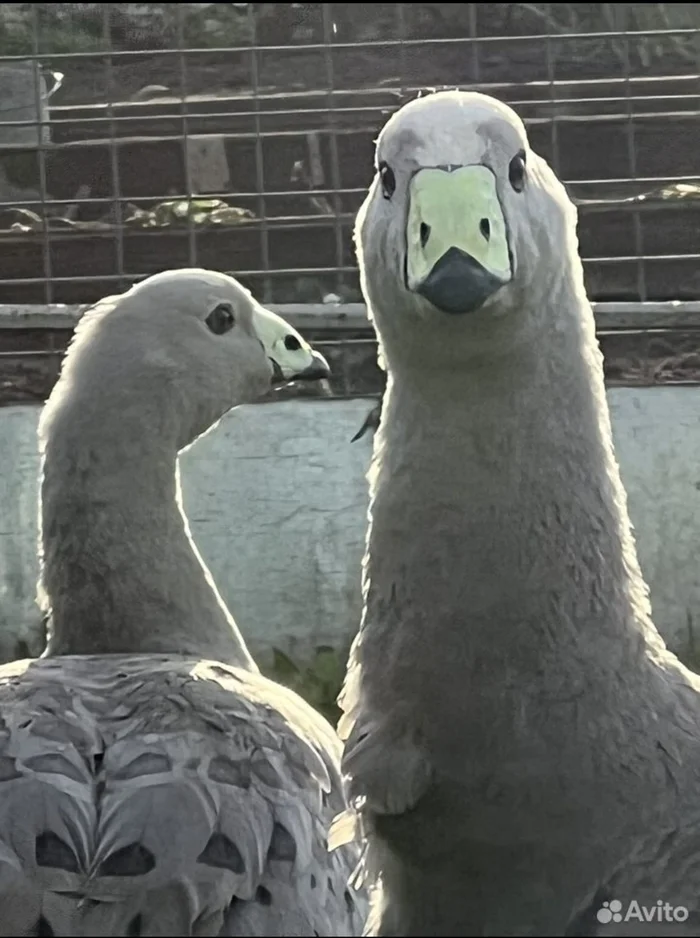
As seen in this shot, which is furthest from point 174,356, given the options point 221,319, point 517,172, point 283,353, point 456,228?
point 456,228

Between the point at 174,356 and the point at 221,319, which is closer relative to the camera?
the point at 174,356

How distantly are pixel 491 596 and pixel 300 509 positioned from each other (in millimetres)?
3350

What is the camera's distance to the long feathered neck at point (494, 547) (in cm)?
217

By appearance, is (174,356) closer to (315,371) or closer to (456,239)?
(315,371)

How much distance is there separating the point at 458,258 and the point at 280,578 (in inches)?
142

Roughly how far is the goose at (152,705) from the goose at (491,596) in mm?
266

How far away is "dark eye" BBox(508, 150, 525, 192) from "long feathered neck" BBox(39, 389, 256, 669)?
1.49 m

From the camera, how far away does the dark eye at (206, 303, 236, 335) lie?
3.66 metres

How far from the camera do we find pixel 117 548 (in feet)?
11.3

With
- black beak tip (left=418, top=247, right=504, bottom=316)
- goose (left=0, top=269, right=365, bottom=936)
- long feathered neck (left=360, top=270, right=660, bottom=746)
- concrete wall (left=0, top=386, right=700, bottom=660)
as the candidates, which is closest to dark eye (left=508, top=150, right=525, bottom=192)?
long feathered neck (left=360, top=270, right=660, bottom=746)

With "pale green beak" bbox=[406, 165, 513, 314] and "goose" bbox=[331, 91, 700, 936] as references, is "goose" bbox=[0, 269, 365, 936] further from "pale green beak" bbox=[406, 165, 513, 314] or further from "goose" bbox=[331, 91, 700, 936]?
"pale green beak" bbox=[406, 165, 513, 314]

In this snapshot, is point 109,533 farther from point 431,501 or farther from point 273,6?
point 273,6

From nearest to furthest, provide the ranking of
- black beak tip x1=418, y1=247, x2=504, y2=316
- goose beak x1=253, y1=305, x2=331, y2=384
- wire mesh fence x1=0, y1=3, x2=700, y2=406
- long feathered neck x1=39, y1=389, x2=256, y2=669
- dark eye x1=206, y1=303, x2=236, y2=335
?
black beak tip x1=418, y1=247, x2=504, y2=316 → long feathered neck x1=39, y1=389, x2=256, y2=669 → dark eye x1=206, y1=303, x2=236, y2=335 → goose beak x1=253, y1=305, x2=331, y2=384 → wire mesh fence x1=0, y1=3, x2=700, y2=406

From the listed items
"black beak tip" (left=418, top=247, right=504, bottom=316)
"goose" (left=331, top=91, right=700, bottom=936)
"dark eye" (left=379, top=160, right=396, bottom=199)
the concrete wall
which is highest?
"dark eye" (left=379, top=160, right=396, bottom=199)
